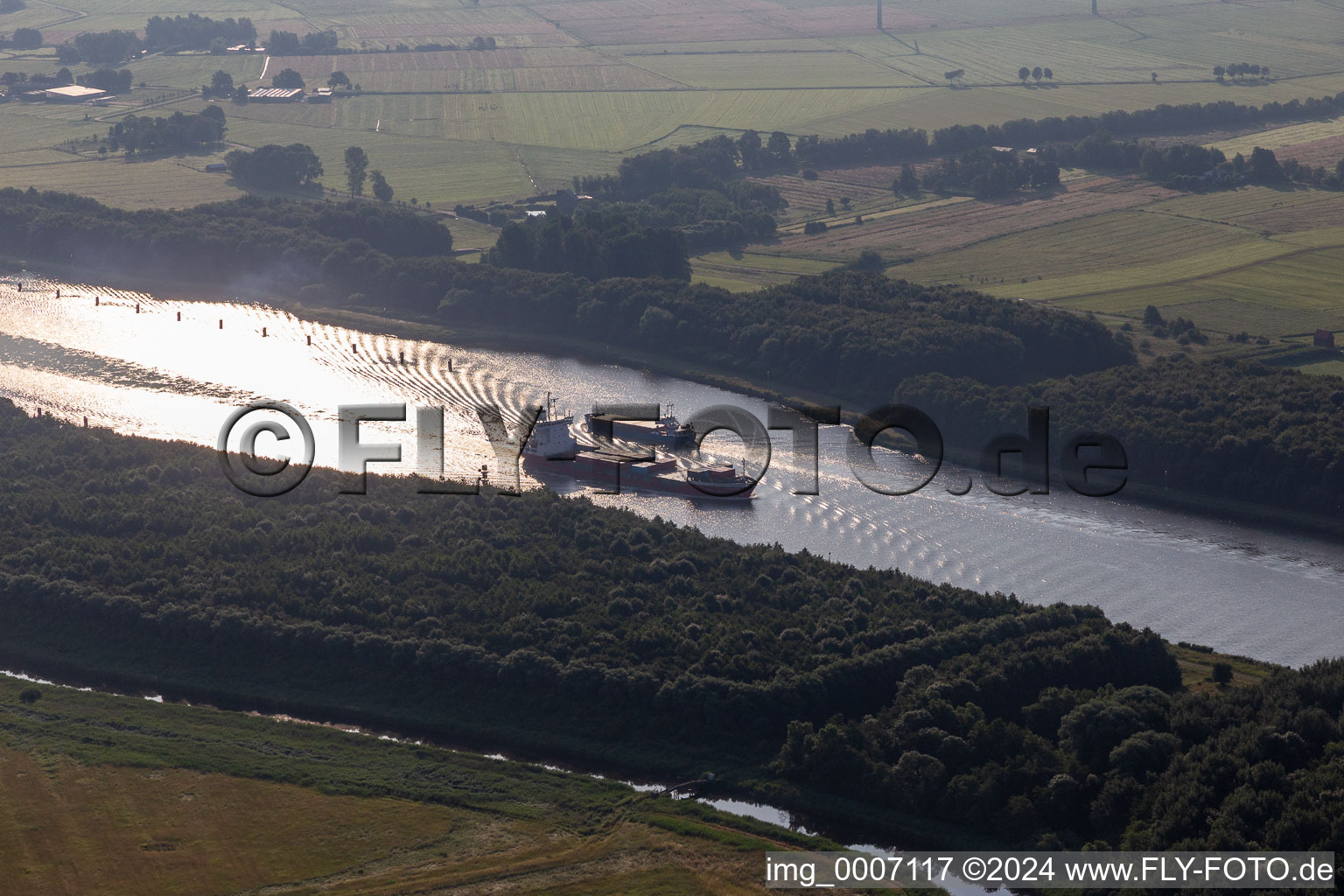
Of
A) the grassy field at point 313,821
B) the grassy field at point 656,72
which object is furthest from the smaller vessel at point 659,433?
the grassy field at point 656,72

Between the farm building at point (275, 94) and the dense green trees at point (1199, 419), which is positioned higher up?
the farm building at point (275, 94)

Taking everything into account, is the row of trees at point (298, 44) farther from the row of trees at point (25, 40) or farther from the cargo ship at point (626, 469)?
the cargo ship at point (626, 469)

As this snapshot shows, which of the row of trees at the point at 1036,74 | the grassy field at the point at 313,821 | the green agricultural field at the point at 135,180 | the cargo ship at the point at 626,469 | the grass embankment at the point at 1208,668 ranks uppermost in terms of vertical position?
the row of trees at the point at 1036,74

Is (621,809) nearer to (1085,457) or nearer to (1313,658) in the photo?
(1313,658)

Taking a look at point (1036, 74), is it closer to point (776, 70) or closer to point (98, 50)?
point (776, 70)

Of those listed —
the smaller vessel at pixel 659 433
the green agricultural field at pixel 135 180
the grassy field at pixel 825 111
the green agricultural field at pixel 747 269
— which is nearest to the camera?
the smaller vessel at pixel 659 433

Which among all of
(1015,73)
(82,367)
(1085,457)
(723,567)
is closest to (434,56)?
(1015,73)

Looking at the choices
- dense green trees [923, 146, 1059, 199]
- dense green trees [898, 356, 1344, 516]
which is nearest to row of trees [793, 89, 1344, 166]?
dense green trees [923, 146, 1059, 199]
